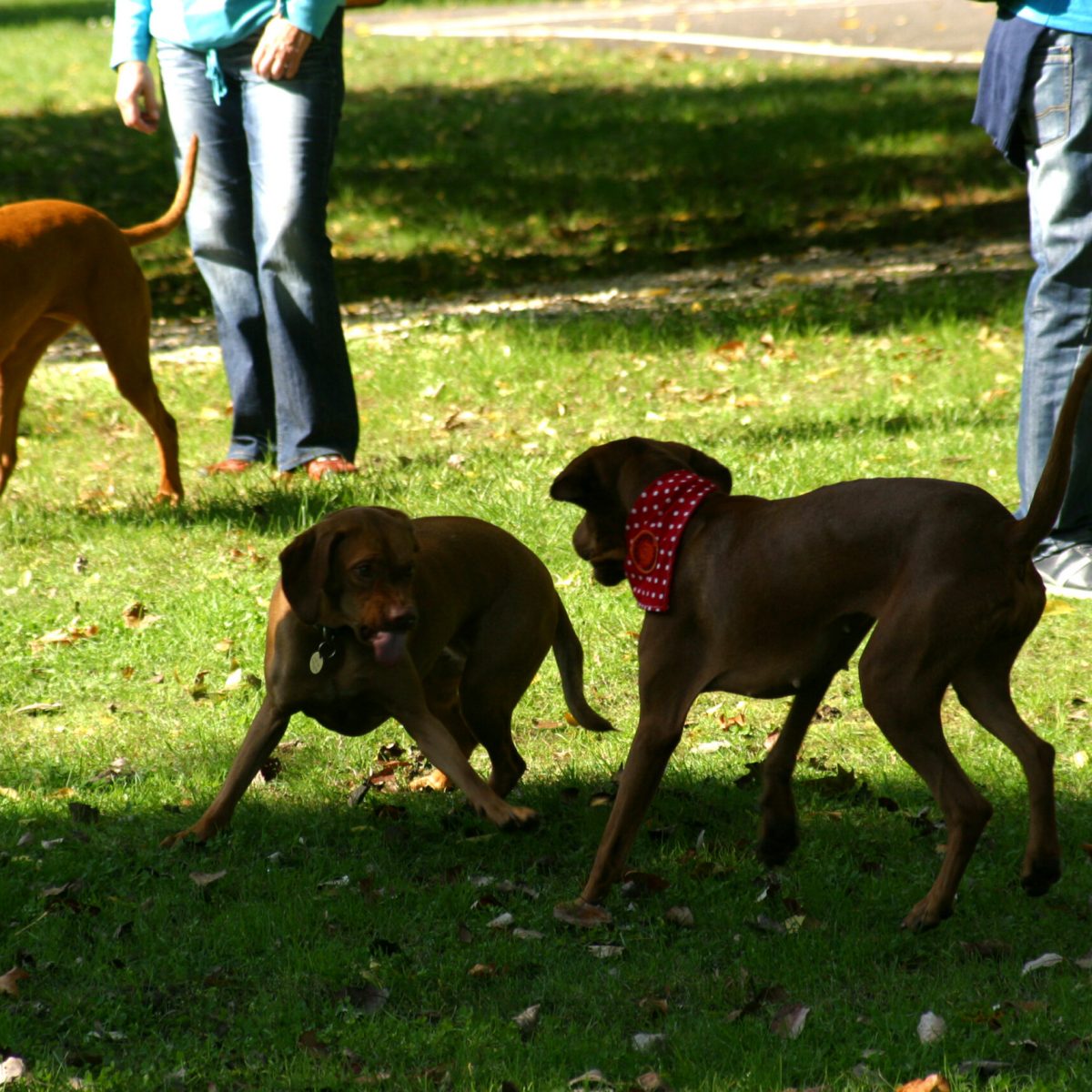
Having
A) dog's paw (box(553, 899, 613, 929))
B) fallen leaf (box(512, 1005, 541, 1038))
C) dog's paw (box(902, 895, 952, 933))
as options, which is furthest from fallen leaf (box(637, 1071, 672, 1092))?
dog's paw (box(902, 895, 952, 933))

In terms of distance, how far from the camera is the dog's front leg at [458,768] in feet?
12.9

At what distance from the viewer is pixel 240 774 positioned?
4.18 metres

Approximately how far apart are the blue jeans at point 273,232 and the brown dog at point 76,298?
189mm

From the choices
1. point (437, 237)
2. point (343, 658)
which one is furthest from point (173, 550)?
point (437, 237)

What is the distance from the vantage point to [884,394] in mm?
8672

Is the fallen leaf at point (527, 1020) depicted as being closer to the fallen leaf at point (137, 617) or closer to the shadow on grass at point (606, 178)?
the fallen leaf at point (137, 617)

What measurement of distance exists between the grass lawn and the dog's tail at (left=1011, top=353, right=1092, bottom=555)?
909 millimetres

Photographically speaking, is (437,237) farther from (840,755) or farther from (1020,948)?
(1020,948)

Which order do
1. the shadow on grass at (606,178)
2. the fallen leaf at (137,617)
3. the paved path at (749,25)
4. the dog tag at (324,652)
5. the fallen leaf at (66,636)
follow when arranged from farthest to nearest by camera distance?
1. the paved path at (749,25)
2. the shadow on grass at (606,178)
3. the fallen leaf at (137,617)
4. the fallen leaf at (66,636)
5. the dog tag at (324,652)

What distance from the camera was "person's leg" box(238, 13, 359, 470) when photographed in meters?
6.86

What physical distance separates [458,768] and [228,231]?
413cm

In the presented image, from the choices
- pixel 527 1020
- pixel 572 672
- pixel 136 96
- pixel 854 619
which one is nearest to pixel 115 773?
pixel 572 672

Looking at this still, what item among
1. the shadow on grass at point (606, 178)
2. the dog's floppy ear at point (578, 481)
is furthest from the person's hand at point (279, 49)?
the shadow on grass at point (606, 178)

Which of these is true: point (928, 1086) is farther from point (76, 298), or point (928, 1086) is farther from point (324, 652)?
point (76, 298)
